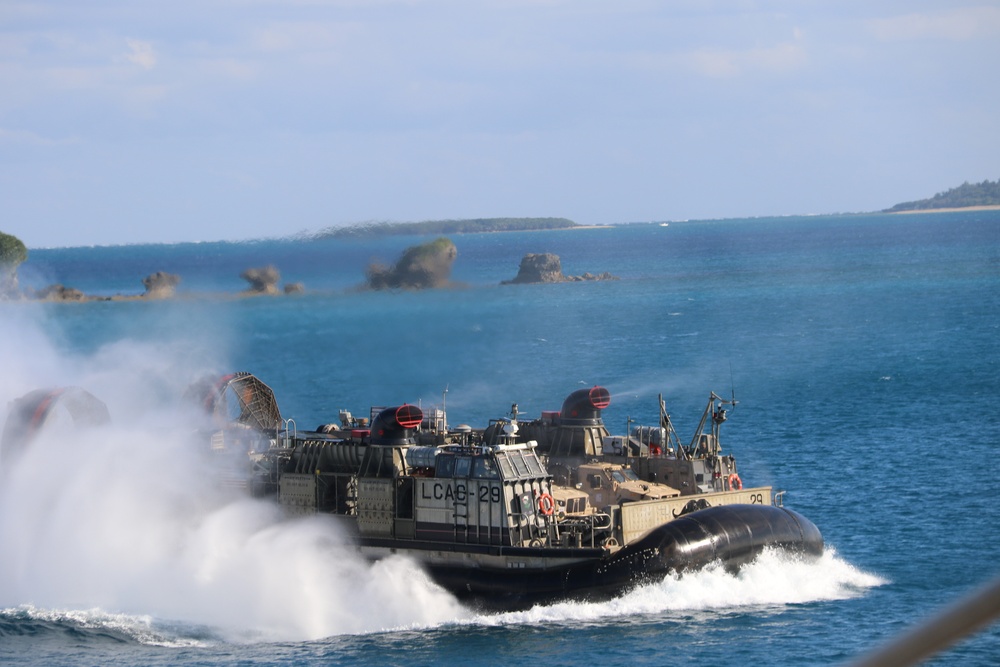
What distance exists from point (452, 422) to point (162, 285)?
33388 millimetres

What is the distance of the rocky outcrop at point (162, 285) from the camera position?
90.3 m

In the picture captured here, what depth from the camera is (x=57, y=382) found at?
2131 inches

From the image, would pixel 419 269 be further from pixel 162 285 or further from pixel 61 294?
pixel 61 294

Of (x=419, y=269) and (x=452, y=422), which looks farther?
(x=452, y=422)

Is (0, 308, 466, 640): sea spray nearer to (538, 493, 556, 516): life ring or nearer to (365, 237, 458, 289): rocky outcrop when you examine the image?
(538, 493, 556, 516): life ring

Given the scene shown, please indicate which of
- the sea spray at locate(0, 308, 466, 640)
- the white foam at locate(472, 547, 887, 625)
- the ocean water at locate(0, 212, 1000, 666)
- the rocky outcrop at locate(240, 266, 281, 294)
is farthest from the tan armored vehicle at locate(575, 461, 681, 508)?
the rocky outcrop at locate(240, 266, 281, 294)

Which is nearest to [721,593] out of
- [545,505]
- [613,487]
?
[545,505]

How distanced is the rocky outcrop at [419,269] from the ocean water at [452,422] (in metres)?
0.83

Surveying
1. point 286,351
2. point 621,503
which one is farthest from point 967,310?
point 621,503

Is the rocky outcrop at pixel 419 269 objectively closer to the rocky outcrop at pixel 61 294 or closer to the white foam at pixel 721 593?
the white foam at pixel 721 593

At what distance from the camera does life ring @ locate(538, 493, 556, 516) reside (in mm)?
36688

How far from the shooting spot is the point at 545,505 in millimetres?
36750

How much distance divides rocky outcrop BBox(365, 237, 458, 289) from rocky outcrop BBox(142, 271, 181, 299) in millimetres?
32317

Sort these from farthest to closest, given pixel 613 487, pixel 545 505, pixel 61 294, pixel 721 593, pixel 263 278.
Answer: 1. pixel 61 294
2. pixel 263 278
3. pixel 613 487
4. pixel 545 505
5. pixel 721 593
